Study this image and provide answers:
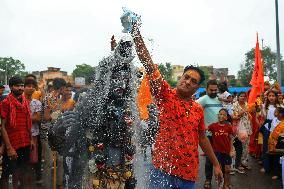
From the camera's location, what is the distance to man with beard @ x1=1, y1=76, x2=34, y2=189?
5156 millimetres

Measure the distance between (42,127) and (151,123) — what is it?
10.7 ft

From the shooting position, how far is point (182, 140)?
3404mm

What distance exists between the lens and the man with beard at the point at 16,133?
16.9 ft

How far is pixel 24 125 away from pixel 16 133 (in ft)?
0.52

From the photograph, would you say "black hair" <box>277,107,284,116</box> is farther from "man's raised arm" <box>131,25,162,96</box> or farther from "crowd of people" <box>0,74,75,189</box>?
"man's raised arm" <box>131,25,162,96</box>

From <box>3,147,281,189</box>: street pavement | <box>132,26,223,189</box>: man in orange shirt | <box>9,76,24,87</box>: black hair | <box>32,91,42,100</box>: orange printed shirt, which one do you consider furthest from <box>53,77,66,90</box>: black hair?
<box>132,26,223,189</box>: man in orange shirt

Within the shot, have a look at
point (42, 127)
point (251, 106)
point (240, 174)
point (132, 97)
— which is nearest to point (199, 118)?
point (132, 97)

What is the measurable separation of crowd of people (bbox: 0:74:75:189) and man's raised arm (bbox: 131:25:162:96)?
148cm

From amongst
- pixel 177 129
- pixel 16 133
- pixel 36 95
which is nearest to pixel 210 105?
pixel 36 95

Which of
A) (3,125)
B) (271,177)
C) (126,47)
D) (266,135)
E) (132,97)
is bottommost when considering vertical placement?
(271,177)

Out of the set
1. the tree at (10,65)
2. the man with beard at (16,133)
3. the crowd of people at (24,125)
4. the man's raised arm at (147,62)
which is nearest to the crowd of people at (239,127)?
the crowd of people at (24,125)

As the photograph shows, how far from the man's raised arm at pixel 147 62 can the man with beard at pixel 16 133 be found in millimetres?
2511

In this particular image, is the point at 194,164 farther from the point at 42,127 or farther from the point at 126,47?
the point at 42,127

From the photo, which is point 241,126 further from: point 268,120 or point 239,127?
point 268,120
